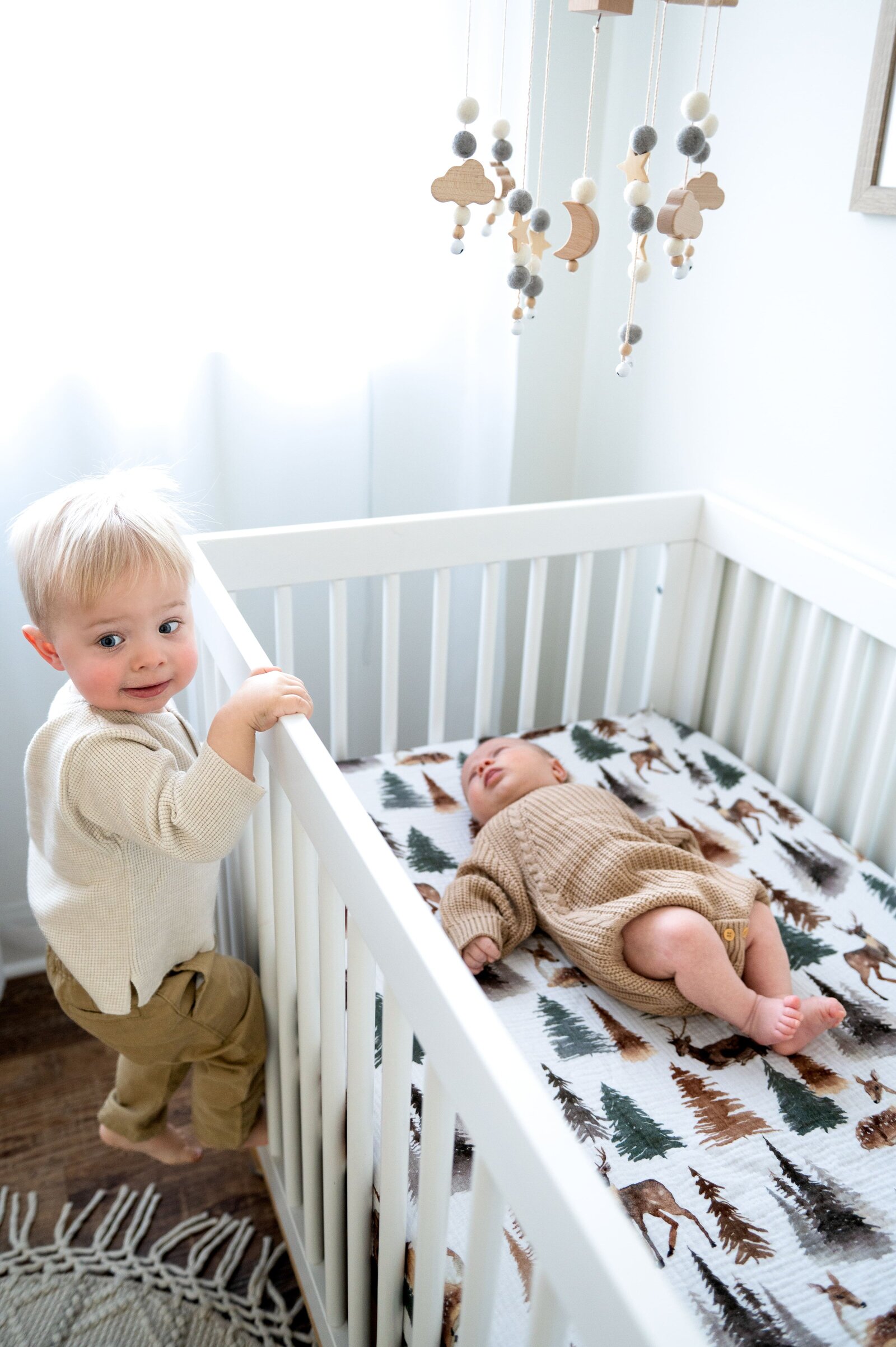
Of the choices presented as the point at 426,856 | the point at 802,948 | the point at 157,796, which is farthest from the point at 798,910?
the point at 157,796

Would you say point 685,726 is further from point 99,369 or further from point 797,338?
point 99,369

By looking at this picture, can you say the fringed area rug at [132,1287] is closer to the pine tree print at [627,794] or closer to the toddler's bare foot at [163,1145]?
the toddler's bare foot at [163,1145]

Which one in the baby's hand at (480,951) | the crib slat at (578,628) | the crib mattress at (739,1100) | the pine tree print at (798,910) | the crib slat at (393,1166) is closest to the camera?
the crib slat at (393,1166)

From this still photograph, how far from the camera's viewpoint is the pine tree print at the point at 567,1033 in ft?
3.66

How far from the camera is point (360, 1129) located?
2.91 ft

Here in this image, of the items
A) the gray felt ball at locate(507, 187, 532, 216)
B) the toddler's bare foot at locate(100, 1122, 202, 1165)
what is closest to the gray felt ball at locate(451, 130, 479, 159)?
the gray felt ball at locate(507, 187, 532, 216)

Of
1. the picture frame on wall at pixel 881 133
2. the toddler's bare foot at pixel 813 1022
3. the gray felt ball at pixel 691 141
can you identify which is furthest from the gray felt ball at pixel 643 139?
the toddler's bare foot at pixel 813 1022

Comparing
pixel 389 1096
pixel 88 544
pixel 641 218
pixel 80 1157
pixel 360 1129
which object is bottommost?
pixel 80 1157

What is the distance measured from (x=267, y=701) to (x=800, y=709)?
2.90ft

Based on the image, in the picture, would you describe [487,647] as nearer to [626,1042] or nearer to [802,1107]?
[626,1042]

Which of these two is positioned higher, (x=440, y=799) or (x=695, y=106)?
(x=695, y=106)

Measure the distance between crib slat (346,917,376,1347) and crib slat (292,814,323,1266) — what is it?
10 centimetres

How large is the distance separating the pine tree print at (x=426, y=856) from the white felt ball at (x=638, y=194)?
0.84m

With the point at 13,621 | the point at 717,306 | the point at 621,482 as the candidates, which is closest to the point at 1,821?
the point at 13,621
